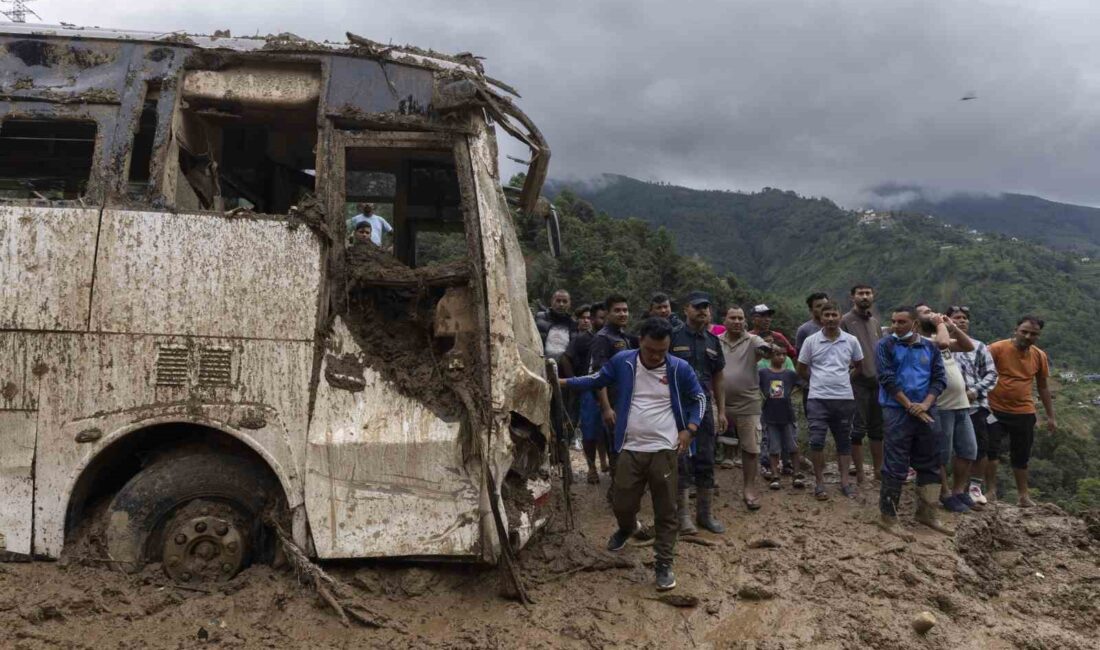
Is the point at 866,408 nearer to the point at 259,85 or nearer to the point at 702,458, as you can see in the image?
the point at 702,458

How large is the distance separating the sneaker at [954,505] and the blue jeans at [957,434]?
28cm

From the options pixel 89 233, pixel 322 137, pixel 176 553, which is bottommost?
pixel 176 553

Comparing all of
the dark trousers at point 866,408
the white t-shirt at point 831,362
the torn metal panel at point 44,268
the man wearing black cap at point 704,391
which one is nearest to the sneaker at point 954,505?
the dark trousers at point 866,408

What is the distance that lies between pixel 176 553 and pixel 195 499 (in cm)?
27

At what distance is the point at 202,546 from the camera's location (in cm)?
365

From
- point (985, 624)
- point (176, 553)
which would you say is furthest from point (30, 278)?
point (985, 624)

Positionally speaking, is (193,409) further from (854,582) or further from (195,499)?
(854,582)

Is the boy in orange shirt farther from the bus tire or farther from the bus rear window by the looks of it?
the bus rear window

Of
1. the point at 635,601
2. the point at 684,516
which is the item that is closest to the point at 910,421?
the point at 684,516

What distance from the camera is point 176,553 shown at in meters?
3.62

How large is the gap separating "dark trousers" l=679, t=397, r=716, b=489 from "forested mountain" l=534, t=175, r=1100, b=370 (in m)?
6.09

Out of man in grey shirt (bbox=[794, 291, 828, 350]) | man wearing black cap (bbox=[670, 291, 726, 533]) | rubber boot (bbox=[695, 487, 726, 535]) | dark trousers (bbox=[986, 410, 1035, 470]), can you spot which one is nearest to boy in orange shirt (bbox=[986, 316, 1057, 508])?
dark trousers (bbox=[986, 410, 1035, 470])

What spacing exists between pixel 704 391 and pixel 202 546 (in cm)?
324

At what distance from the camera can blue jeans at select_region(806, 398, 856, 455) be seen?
18.8ft
